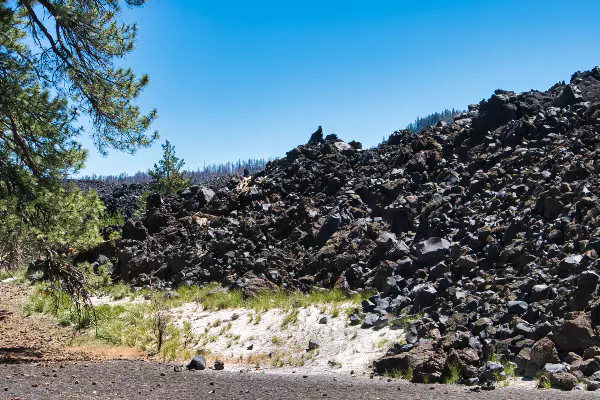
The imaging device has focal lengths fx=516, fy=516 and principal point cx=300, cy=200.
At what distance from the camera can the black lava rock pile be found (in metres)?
8.26

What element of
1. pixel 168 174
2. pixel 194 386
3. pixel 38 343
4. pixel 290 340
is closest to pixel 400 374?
pixel 194 386

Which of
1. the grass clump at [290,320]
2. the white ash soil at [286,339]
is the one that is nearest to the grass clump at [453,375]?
the white ash soil at [286,339]

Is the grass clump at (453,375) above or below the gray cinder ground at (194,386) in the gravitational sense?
above

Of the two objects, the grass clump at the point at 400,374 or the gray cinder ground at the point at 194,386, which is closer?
the gray cinder ground at the point at 194,386

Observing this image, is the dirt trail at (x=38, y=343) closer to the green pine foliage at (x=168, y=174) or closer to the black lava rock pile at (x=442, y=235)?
the black lava rock pile at (x=442, y=235)

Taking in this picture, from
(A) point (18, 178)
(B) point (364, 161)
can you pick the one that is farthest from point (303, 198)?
(A) point (18, 178)

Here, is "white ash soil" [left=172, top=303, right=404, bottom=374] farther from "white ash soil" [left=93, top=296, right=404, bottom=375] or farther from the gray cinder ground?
the gray cinder ground

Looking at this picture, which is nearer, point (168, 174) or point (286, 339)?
point (286, 339)

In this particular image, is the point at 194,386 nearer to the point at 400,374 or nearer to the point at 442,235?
the point at 400,374

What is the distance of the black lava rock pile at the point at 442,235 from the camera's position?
8.26 metres

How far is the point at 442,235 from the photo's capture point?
43.2ft

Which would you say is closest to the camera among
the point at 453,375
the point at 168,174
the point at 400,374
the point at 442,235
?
the point at 453,375

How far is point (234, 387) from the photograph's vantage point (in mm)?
7379

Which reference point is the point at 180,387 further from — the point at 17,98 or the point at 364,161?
the point at 364,161
